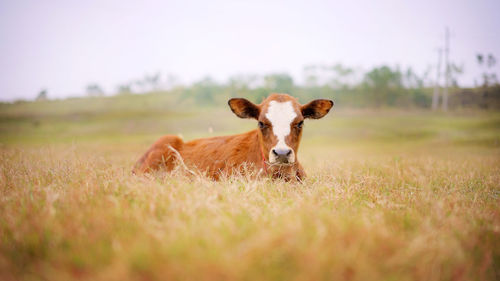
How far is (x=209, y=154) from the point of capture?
6.20m

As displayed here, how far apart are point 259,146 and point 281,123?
94cm

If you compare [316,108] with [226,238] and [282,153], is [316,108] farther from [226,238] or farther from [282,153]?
[226,238]

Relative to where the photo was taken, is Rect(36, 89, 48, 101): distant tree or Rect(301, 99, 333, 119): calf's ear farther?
Rect(36, 89, 48, 101): distant tree

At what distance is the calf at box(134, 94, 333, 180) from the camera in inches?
183

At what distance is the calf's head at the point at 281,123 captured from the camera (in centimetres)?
433

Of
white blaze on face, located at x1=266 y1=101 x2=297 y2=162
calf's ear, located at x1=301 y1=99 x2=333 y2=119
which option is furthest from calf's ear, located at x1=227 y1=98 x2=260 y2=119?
calf's ear, located at x1=301 y1=99 x2=333 y2=119

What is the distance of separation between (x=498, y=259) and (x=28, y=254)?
10.8 ft

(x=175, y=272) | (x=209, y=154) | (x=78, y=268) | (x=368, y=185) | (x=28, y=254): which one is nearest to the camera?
(x=175, y=272)

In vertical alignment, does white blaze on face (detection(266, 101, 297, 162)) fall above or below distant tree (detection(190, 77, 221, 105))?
below

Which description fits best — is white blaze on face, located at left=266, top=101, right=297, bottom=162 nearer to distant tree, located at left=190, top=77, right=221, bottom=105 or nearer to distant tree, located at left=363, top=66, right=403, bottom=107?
distant tree, located at left=363, top=66, right=403, bottom=107

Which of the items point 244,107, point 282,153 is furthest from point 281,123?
point 244,107

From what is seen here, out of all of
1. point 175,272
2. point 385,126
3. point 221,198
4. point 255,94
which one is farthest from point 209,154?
point 255,94

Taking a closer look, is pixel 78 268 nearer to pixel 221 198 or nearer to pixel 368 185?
pixel 221 198

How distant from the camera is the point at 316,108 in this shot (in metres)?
5.46
